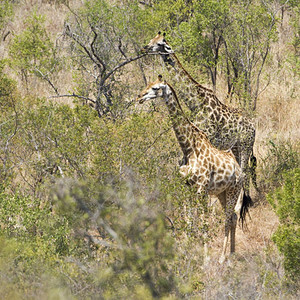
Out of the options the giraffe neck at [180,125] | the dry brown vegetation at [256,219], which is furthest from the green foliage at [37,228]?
the giraffe neck at [180,125]

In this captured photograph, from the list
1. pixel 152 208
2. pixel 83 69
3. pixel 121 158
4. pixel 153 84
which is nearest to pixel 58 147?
pixel 121 158

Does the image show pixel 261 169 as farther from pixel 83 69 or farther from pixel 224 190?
pixel 83 69

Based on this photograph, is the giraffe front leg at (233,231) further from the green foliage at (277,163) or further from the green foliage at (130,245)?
the green foliage at (130,245)

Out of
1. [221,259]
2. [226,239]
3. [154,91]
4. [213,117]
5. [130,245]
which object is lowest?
[221,259]

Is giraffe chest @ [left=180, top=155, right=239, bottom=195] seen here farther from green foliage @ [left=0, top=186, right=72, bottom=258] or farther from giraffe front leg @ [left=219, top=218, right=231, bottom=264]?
green foliage @ [left=0, top=186, right=72, bottom=258]

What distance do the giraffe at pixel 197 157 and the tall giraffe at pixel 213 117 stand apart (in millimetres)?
1158

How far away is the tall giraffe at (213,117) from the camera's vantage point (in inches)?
373

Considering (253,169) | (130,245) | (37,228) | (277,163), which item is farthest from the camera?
(277,163)

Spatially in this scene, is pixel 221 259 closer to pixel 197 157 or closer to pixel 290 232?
pixel 197 157

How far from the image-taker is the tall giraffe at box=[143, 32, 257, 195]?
9.48 m

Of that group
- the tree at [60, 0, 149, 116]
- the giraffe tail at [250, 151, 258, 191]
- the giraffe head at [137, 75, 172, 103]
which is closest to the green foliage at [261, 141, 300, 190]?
the giraffe tail at [250, 151, 258, 191]

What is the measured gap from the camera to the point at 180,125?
25.9 feet

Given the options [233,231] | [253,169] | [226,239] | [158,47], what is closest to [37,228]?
[226,239]

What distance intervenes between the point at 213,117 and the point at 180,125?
5.91 feet
